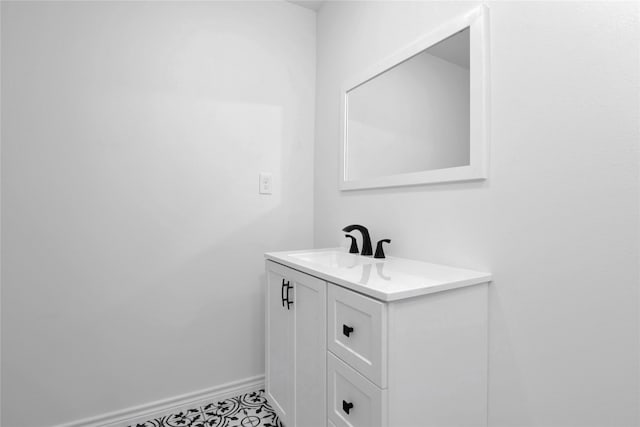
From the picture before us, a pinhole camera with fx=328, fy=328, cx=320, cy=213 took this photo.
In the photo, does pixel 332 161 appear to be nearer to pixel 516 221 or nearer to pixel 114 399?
pixel 516 221

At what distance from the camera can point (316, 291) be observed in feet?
3.76

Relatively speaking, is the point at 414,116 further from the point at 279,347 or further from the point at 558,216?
the point at 279,347

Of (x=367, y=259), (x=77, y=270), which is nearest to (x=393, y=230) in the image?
(x=367, y=259)

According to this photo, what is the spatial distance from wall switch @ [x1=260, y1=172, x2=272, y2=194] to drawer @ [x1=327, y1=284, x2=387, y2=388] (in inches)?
38.5

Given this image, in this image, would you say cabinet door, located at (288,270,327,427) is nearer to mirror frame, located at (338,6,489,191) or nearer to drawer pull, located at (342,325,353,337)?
drawer pull, located at (342,325,353,337)

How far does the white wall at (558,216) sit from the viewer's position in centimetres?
78

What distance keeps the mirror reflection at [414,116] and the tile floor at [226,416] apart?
1273 millimetres

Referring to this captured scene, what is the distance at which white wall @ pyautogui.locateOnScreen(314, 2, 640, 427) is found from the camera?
0.78m

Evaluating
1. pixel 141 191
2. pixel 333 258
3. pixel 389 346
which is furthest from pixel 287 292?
pixel 141 191

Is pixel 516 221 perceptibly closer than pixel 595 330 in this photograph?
No

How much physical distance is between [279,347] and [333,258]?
468 mm

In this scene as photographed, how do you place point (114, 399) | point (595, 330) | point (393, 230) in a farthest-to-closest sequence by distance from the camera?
point (114, 399)
point (393, 230)
point (595, 330)

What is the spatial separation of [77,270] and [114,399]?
25.2 inches

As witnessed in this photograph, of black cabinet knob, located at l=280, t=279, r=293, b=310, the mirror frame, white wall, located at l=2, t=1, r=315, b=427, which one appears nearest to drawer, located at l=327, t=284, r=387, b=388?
black cabinet knob, located at l=280, t=279, r=293, b=310
